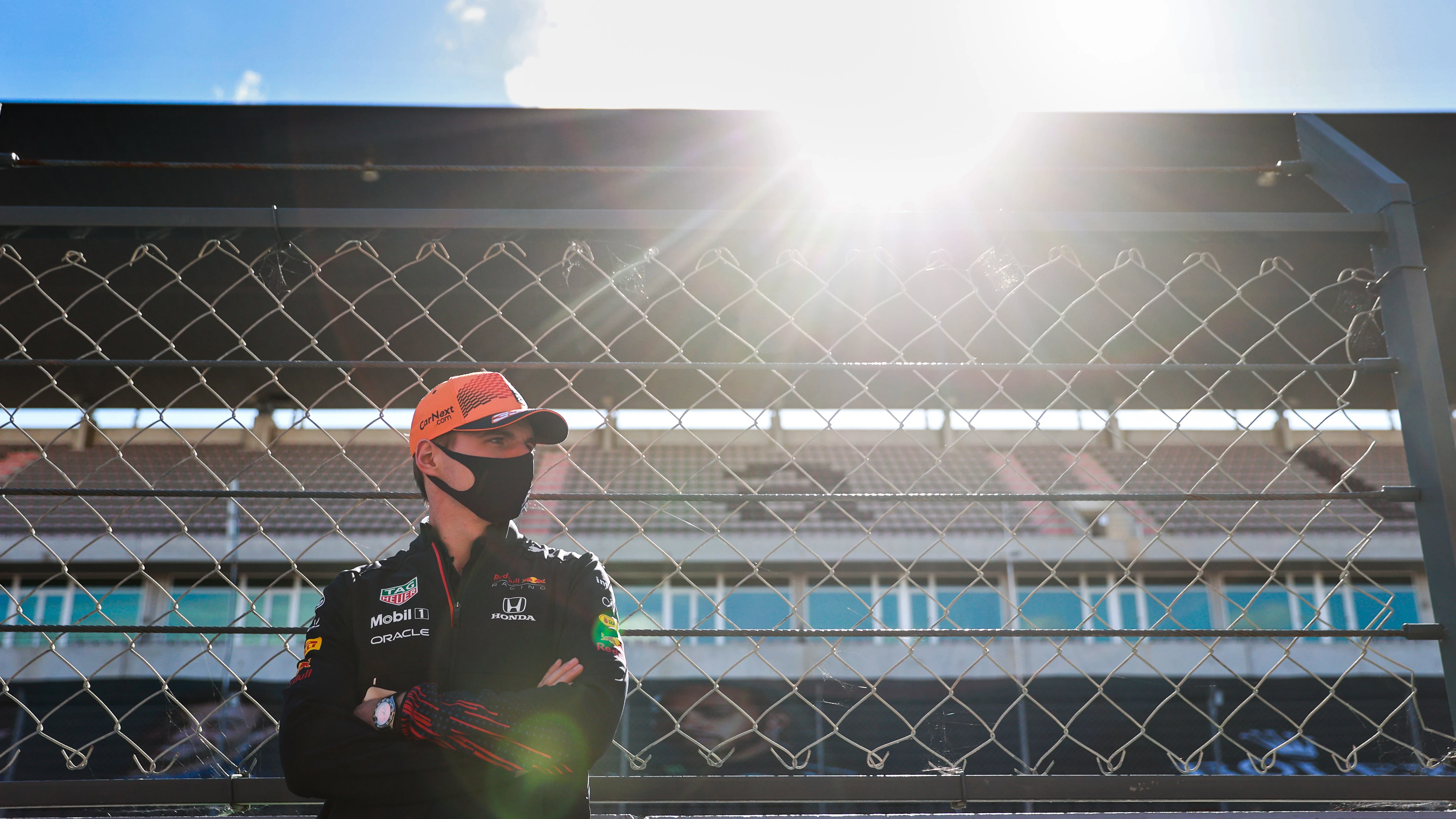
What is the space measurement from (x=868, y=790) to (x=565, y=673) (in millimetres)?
441

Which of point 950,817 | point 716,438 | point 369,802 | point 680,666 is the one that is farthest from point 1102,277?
point 716,438

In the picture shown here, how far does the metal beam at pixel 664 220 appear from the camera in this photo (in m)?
1.25

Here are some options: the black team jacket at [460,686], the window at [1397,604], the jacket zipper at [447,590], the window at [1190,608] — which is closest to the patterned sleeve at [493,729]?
the black team jacket at [460,686]

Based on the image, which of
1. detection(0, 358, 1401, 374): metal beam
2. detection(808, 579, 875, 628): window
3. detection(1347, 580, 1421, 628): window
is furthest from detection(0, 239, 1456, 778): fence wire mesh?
detection(1347, 580, 1421, 628): window

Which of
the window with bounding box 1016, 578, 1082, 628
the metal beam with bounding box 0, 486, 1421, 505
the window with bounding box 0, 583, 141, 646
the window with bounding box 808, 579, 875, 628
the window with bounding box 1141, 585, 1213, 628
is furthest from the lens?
the window with bounding box 1016, 578, 1082, 628

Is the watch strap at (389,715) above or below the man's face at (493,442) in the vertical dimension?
below

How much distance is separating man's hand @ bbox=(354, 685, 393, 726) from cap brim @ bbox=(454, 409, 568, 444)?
13.2 inches

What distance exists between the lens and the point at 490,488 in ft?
3.63

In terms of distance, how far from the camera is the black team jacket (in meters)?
0.91

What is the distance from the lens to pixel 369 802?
0.92m

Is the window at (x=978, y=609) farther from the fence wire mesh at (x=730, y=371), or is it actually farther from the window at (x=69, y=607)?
the window at (x=69, y=607)

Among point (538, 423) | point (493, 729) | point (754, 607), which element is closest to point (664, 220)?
point (538, 423)

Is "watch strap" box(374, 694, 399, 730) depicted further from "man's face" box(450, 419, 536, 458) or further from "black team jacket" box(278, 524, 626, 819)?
"man's face" box(450, 419, 536, 458)

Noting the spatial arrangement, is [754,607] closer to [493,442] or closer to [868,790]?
[868,790]
